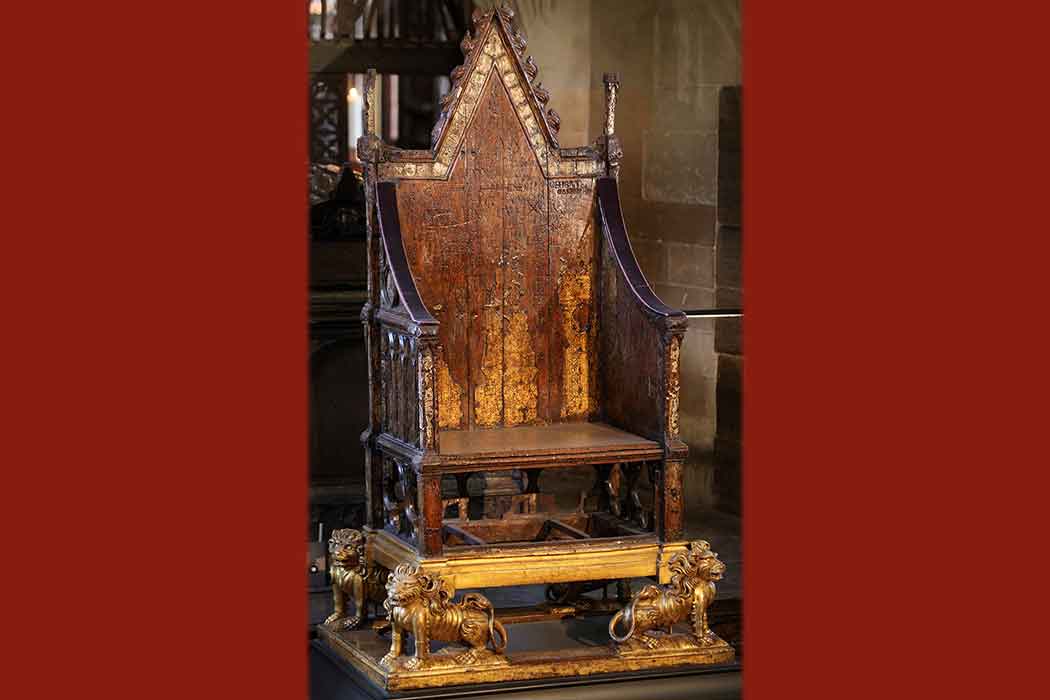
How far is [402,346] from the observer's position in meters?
6.22

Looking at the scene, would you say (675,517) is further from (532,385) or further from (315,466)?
(315,466)

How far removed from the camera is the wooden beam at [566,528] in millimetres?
6536

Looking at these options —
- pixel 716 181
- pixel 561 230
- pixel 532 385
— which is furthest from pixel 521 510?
pixel 716 181

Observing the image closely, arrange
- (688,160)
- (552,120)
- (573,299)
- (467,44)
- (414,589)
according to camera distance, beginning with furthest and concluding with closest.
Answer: (688,160) < (573,299) < (552,120) < (467,44) < (414,589)

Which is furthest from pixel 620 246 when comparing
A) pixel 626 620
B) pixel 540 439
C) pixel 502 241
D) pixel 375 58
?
pixel 375 58

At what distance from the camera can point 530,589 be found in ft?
23.6

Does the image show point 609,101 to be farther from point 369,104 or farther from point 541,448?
point 541,448

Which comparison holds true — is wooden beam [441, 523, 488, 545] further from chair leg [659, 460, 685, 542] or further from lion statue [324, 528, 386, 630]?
chair leg [659, 460, 685, 542]

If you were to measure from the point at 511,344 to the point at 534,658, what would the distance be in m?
0.94

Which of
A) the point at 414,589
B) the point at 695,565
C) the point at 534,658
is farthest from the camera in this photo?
the point at 695,565

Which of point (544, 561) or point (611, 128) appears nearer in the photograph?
point (544, 561)

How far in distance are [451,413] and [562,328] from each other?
394mm

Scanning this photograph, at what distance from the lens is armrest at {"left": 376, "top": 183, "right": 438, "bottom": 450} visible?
19.9ft

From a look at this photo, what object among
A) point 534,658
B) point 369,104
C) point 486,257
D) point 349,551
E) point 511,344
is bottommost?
point 534,658
